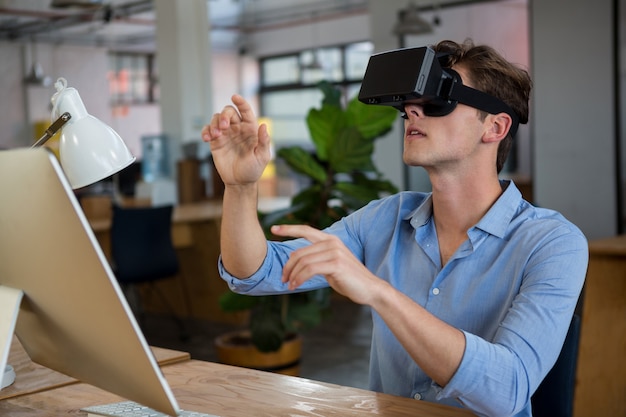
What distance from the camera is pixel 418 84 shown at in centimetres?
155

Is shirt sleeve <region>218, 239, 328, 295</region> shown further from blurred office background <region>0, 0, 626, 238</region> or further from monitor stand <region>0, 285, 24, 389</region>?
blurred office background <region>0, 0, 626, 238</region>

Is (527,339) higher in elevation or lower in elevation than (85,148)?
lower

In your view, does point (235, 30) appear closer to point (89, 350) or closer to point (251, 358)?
point (251, 358)

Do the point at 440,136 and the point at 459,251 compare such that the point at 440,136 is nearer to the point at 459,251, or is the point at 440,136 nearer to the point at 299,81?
the point at 459,251

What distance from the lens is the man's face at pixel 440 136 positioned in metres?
→ 1.64

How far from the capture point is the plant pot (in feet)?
14.2

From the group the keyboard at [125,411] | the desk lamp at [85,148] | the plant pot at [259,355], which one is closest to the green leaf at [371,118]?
the plant pot at [259,355]

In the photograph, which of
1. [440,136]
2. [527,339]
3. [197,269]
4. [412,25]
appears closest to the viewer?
[527,339]

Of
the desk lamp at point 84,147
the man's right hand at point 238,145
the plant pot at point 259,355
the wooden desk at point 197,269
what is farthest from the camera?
the wooden desk at point 197,269

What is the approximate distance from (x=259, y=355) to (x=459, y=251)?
9.22ft

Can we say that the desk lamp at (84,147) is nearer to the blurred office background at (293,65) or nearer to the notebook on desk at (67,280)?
the notebook on desk at (67,280)

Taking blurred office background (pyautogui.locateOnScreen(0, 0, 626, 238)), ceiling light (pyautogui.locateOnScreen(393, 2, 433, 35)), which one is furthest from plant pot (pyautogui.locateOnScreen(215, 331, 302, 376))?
ceiling light (pyautogui.locateOnScreen(393, 2, 433, 35))

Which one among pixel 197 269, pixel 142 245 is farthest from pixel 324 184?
pixel 197 269

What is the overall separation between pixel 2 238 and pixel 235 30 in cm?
1546
